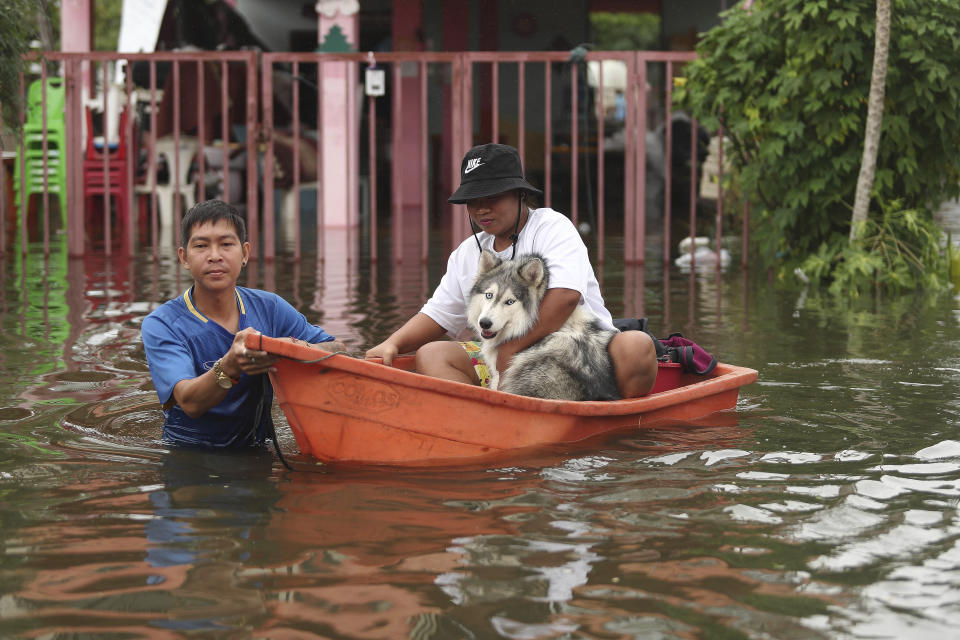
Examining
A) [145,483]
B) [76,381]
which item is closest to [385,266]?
[76,381]

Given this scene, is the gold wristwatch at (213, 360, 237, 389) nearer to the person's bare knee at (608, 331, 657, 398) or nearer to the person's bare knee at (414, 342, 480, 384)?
the person's bare knee at (414, 342, 480, 384)

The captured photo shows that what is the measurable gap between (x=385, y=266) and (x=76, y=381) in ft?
21.1

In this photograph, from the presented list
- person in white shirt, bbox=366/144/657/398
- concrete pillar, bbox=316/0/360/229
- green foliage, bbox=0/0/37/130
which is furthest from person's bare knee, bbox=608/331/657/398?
concrete pillar, bbox=316/0/360/229

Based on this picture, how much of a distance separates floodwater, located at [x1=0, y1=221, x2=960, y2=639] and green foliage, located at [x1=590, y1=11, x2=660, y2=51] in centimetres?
1722

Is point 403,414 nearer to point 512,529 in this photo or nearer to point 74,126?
point 512,529

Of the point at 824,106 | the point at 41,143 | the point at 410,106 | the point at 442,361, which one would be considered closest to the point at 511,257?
the point at 442,361

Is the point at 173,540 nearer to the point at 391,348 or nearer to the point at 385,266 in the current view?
the point at 391,348

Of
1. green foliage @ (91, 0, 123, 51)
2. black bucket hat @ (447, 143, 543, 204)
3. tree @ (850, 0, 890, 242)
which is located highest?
green foliage @ (91, 0, 123, 51)

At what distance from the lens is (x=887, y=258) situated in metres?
10.2

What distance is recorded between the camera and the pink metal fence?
1209cm

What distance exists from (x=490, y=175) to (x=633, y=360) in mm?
977

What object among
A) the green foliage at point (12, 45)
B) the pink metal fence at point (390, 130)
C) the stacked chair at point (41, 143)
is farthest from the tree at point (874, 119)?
the stacked chair at point (41, 143)

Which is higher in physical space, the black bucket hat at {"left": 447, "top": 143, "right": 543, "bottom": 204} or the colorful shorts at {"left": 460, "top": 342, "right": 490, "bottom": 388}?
the black bucket hat at {"left": 447, "top": 143, "right": 543, "bottom": 204}

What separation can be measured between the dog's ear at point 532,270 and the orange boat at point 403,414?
0.57m
